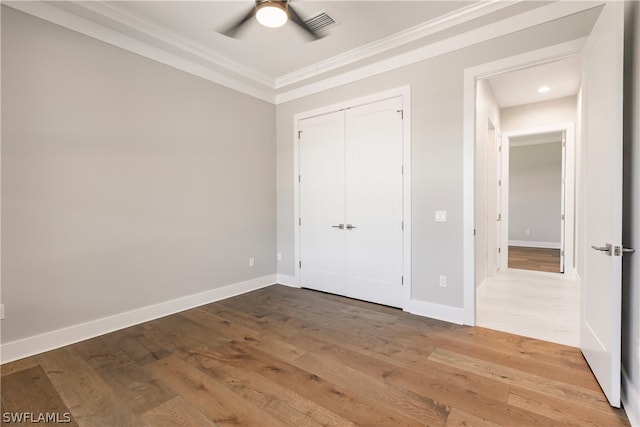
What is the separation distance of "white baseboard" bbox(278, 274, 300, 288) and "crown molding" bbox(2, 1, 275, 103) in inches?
104

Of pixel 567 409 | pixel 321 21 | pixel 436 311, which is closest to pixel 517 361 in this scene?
pixel 567 409

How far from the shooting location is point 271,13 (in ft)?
6.93

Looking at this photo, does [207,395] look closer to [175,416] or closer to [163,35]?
[175,416]

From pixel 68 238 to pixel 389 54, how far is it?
11.8 ft

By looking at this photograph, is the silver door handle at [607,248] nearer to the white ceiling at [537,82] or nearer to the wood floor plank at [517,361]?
the wood floor plank at [517,361]

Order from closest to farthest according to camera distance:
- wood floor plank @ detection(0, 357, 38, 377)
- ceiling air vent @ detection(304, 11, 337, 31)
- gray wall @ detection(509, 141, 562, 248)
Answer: wood floor plank @ detection(0, 357, 38, 377), ceiling air vent @ detection(304, 11, 337, 31), gray wall @ detection(509, 141, 562, 248)

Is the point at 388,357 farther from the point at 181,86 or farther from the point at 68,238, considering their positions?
the point at 181,86

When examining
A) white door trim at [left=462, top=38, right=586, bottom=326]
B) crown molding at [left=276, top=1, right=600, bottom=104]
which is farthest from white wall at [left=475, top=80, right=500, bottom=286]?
crown molding at [left=276, top=1, right=600, bottom=104]

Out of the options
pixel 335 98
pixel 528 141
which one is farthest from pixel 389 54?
pixel 528 141

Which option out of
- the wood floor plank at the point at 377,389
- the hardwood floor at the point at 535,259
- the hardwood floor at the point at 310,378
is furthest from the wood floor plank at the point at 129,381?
the hardwood floor at the point at 535,259

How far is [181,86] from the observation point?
3352 millimetres

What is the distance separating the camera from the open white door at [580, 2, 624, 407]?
66.1 inches

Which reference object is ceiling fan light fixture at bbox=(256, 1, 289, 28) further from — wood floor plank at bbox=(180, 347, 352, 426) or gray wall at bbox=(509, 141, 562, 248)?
gray wall at bbox=(509, 141, 562, 248)

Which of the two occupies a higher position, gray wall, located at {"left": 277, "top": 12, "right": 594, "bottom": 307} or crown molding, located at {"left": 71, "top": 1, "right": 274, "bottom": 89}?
crown molding, located at {"left": 71, "top": 1, "right": 274, "bottom": 89}
